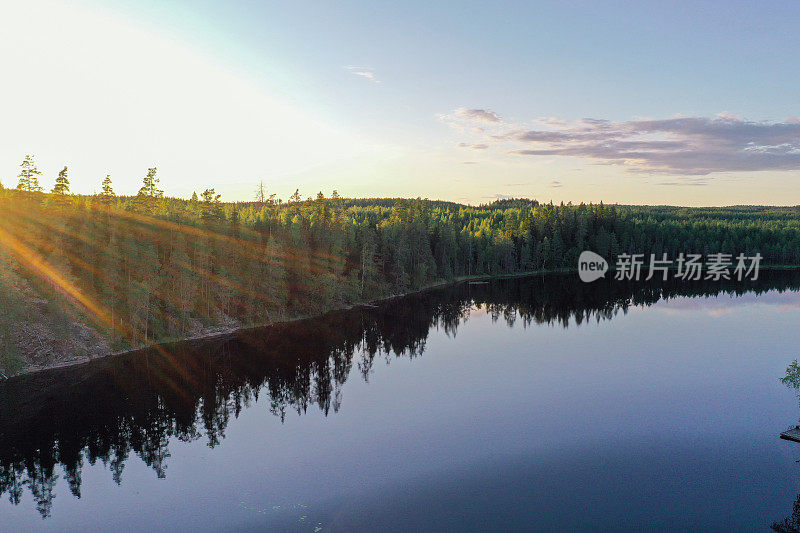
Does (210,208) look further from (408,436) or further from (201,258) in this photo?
(408,436)

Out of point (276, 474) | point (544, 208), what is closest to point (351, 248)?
point (276, 474)

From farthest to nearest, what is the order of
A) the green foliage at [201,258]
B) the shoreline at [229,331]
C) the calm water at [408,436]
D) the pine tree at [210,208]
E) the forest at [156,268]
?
the pine tree at [210,208], the green foliage at [201,258], the forest at [156,268], the shoreline at [229,331], the calm water at [408,436]

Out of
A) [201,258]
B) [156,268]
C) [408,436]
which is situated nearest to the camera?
[408,436]

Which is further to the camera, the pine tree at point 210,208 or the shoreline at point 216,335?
the pine tree at point 210,208

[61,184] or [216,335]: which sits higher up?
[61,184]

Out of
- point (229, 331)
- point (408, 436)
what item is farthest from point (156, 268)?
point (408, 436)

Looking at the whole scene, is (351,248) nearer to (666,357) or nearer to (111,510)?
(666,357)

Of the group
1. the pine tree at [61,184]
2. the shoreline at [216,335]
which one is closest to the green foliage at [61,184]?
the pine tree at [61,184]

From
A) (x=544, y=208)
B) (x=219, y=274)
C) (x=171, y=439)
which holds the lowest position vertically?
(x=171, y=439)

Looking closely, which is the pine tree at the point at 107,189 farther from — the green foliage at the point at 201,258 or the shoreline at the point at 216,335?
the shoreline at the point at 216,335
